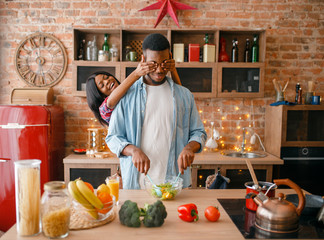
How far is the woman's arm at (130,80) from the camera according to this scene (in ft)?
5.09

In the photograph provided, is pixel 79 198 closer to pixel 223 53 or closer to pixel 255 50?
pixel 223 53

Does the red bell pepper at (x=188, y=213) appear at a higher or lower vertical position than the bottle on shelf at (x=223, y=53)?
lower

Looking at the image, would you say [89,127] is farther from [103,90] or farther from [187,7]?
[187,7]

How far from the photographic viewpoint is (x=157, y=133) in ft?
5.48

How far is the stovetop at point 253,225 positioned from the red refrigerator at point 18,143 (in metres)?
2.05

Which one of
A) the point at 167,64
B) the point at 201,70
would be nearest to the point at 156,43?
the point at 167,64

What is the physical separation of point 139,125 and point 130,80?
0.93ft

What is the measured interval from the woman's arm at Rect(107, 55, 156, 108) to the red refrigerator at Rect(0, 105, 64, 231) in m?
1.35

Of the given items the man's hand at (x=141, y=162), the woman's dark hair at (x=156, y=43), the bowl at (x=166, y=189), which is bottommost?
the bowl at (x=166, y=189)

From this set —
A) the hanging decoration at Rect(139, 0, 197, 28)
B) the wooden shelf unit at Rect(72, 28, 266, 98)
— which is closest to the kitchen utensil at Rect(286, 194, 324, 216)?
the wooden shelf unit at Rect(72, 28, 266, 98)

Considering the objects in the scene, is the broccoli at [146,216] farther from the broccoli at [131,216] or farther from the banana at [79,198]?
the banana at [79,198]

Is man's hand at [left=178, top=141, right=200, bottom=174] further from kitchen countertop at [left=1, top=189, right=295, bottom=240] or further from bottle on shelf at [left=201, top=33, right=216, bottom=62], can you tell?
bottle on shelf at [left=201, top=33, right=216, bottom=62]

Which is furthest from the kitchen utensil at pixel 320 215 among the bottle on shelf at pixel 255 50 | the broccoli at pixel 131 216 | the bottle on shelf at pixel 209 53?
the bottle on shelf at pixel 255 50

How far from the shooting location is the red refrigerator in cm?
265
